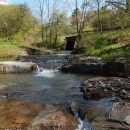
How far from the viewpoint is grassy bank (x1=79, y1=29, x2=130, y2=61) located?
1563cm

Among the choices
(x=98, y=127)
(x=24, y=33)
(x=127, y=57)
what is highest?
(x=24, y=33)

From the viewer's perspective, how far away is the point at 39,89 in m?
10.0

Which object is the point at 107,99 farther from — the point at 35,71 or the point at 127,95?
the point at 35,71

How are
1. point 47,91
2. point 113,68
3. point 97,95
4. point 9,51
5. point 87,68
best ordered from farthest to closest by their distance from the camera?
point 9,51
point 87,68
point 113,68
point 47,91
point 97,95

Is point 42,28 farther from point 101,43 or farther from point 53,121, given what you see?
point 53,121

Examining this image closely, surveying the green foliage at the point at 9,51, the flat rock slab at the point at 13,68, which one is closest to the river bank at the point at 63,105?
the flat rock slab at the point at 13,68

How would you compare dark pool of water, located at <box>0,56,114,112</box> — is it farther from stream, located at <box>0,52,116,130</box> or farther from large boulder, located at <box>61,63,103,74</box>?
large boulder, located at <box>61,63,103,74</box>

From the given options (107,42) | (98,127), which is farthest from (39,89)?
(107,42)

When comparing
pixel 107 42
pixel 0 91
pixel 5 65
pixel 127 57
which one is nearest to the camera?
pixel 0 91

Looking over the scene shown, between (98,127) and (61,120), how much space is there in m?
0.97

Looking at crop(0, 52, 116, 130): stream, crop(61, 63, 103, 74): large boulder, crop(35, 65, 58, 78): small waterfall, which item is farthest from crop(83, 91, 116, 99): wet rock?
crop(35, 65, 58, 78): small waterfall

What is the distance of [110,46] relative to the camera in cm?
1942

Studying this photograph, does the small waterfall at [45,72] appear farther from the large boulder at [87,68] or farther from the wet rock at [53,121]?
the wet rock at [53,121]

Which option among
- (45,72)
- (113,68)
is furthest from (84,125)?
(45,72)
